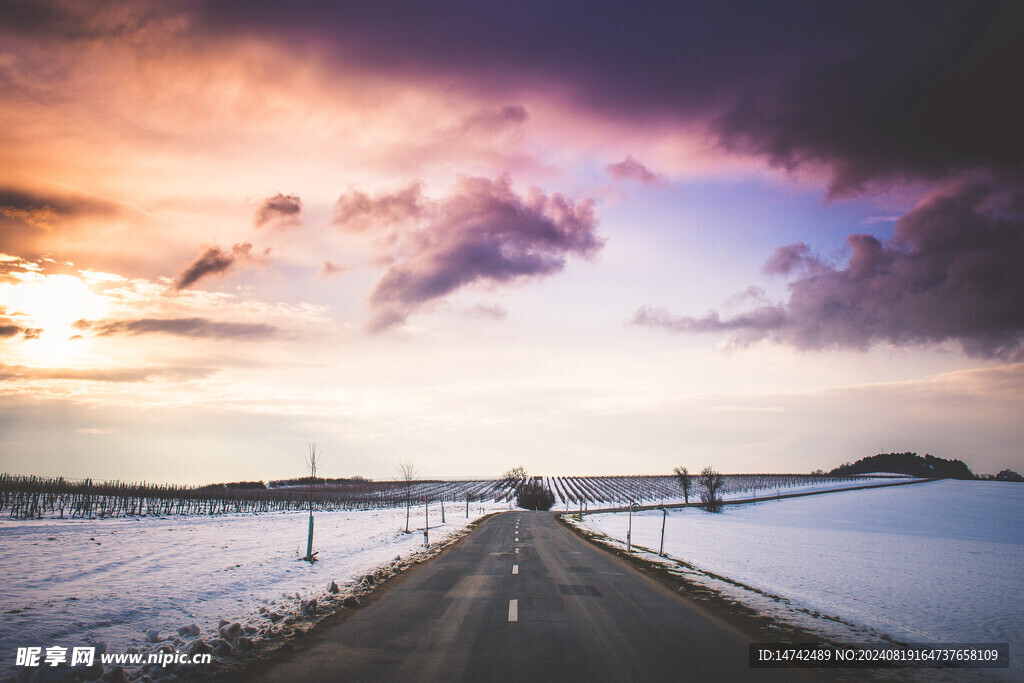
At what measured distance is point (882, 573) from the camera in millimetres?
25453

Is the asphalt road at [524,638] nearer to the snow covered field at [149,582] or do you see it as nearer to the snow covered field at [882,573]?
the snow covered field at [149,582]

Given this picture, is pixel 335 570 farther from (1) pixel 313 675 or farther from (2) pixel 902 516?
(2) pixel 902 516

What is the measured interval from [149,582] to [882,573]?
3221 cm

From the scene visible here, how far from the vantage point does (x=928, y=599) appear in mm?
18250

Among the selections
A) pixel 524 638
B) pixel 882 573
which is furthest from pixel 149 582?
Answer: pixel 882 573

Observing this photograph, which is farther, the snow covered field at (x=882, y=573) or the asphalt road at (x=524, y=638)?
the snow covered field at (x=882, y=573)

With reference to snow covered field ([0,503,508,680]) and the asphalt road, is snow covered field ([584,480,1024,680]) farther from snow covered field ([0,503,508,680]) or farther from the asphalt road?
snow covered field ([0,503,508,680])

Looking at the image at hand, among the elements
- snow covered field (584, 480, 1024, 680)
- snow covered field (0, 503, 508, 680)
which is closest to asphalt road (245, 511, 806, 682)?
snow covered field (0, 503, 508, 680)

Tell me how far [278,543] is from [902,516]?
289 feet

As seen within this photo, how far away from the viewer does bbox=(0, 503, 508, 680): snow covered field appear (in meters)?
9.29

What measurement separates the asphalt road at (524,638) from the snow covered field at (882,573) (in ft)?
11.5

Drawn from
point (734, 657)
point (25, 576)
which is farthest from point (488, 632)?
point (25, 576)

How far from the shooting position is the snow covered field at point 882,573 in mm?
12672

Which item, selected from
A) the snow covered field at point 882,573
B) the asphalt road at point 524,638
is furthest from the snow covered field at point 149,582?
the snow covered field at point 882,573
